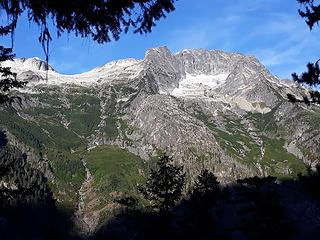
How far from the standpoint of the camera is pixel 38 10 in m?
11.7

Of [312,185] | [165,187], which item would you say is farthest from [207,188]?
[312,185]

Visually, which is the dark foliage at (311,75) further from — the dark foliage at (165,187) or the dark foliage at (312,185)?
the dark foliage at (165,187)

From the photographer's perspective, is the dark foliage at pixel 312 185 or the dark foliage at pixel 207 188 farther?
the dark foliage at pixel 207 188

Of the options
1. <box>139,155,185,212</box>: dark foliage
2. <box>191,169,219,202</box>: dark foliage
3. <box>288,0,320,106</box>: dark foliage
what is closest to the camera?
<box>288,0,320,106</box>: dark foliage

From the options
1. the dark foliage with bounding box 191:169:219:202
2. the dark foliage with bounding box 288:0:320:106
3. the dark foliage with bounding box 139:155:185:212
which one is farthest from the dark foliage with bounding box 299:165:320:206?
the dark foliage with bounding box 191:169:219:202

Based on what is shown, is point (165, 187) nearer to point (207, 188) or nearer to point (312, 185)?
point (207, 188)

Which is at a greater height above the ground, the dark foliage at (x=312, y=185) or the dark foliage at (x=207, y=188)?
the dark foliage at (x=207, y=188)

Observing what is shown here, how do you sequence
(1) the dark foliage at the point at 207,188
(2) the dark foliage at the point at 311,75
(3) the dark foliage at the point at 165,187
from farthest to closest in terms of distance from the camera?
(1) the dark foliage at the point at 207,188
(3) the dark foliage at the point at 165,187
(2) the dark foliage at the point at 311,75

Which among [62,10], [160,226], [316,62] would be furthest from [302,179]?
[160,226]

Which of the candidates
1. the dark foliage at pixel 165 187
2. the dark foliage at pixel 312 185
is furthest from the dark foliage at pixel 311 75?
the dark foliage at pixel 165 187

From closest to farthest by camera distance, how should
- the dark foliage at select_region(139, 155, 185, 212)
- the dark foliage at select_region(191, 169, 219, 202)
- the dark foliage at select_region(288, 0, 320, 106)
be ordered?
the dark foliage at select_region(288, 0, 320, 106), the dark foliage at select_region(139, 155, 185, 212), the dark foliage at select_region(191, 169, 219, 202)

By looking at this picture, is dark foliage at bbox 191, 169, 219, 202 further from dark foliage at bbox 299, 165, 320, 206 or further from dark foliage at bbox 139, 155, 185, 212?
dark foliage at bbox 299, 165, 320, 206

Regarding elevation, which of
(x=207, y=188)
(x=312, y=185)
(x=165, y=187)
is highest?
(x=207, y=188)

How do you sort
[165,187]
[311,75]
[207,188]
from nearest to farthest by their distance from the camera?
[311,75] < [165,187] < [207,188]
